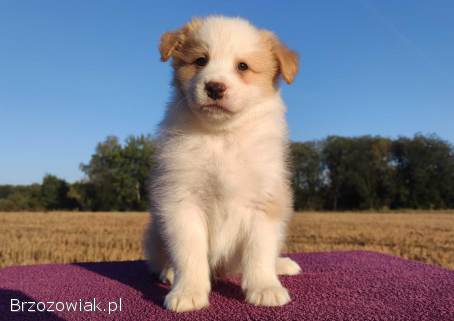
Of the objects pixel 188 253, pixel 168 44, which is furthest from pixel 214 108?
pixel 188 253

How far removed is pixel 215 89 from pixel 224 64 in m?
0.25

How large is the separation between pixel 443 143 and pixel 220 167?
39.3m

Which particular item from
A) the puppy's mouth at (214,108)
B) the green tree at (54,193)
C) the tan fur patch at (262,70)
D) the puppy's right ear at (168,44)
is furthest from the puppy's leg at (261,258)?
the green tree at (54,193)

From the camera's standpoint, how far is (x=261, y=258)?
2467 millimetres

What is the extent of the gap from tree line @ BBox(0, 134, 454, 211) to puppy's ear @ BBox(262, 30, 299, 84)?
2502 cm

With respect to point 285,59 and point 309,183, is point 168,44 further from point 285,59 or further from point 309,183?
point 309,183

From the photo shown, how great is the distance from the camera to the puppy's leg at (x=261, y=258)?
2.40 metres

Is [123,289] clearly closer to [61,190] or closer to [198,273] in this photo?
[198,273]

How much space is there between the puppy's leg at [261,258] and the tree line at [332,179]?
25.3 meters

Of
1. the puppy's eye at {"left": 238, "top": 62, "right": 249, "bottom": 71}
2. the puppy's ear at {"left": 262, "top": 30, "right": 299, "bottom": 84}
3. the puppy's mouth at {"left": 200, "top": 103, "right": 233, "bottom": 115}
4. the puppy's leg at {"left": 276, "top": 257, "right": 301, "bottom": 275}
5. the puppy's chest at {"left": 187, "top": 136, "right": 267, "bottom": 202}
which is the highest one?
the puppy's ear at {"left": 262, "top": 30, "right": 299, "bottom": 84}

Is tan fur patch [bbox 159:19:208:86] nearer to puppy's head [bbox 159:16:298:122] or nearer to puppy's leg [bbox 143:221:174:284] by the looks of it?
puppy's head [bbox 159:16:298:122]

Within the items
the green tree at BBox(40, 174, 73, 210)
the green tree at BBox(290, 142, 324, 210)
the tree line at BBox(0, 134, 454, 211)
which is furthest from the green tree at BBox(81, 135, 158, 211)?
the green tree at BBox(290, 142, 324, 210)

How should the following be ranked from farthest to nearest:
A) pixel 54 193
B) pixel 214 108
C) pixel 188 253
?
pixel 54 193, pixel 214 108, pixel 188 253

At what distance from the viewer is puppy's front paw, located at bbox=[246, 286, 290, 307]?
7.53ft
